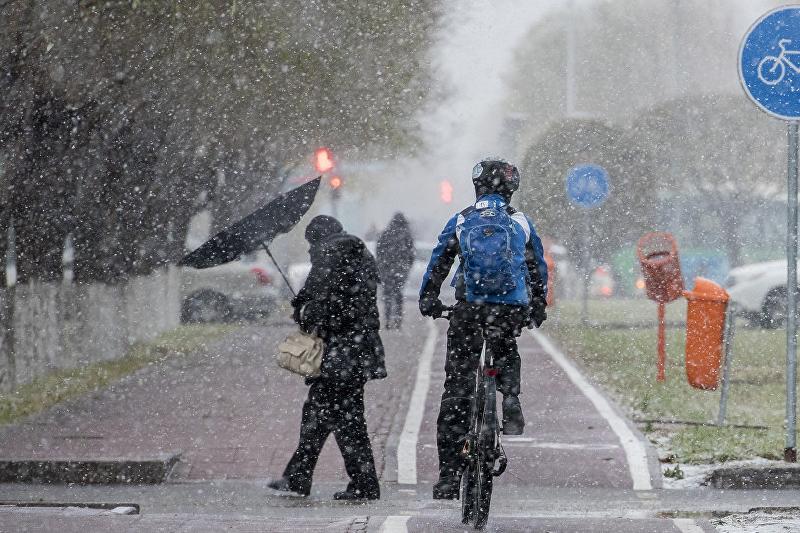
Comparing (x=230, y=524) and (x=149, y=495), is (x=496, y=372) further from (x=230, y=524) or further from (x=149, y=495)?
(x=149, y=495)

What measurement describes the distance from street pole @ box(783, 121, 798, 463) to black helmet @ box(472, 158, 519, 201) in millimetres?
2791

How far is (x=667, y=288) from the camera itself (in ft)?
50.6

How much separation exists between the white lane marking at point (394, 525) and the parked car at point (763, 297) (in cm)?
1976

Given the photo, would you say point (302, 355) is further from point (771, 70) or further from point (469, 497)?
point (771, 70)

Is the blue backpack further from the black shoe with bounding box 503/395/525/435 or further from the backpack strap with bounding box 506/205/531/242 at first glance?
the black shoe with bounding box 503/395/525/435

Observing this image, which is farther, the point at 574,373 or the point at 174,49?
the point at 574,373

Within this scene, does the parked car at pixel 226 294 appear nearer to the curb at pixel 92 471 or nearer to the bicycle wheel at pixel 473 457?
the curb at pixel 92 471

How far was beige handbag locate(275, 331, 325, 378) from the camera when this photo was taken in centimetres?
890

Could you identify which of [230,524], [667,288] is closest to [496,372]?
[230,524]

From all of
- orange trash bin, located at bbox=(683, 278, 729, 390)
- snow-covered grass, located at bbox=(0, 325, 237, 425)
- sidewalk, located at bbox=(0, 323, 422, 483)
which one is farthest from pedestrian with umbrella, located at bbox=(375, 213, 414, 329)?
orange trash bin, located at bbox=(683, 278, 729, 390)

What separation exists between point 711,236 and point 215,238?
34228mm

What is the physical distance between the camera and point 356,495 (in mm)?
9008

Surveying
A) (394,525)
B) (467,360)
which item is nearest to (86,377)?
(467,360)

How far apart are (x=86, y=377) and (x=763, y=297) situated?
45.1 feet
